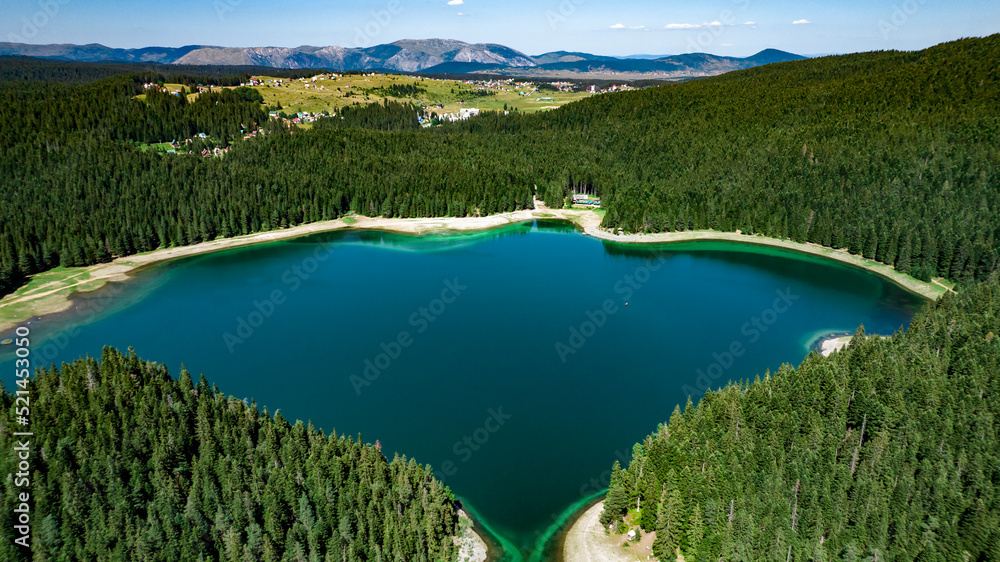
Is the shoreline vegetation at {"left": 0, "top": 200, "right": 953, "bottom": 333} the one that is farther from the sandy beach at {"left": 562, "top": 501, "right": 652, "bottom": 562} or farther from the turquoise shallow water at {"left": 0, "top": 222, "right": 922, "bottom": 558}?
the sandy beach at {"left": 562, "top": 501, "right": 652, "bottom": 562}

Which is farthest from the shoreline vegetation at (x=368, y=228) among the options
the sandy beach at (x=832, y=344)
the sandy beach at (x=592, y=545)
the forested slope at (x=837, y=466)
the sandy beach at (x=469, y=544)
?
the sandy beach at (x=592, y=545)

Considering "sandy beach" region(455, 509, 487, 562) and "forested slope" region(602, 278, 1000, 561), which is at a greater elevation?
"forested slope" region(602, 278, 1000, 561)

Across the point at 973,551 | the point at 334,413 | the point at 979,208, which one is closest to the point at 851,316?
the point at 979,208

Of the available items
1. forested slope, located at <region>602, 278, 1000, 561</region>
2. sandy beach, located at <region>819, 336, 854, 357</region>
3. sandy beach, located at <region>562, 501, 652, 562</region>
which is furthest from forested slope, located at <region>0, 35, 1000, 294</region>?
sandy beach, located at <region>562, 501, 652, 562</region>

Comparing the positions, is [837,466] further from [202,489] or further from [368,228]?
[368,228]

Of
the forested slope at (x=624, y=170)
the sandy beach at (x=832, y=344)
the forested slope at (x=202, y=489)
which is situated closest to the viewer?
the forested slope at (x=202, y=489)

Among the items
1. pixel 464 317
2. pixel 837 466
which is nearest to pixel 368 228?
pixel 464 317

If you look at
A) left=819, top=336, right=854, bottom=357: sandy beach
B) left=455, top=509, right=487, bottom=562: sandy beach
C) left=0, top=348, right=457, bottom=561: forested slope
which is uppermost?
left=0, top=348, right=457, bottom=561: forested slope

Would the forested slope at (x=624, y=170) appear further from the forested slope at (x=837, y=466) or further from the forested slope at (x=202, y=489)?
the forested slope at (x=202, y=489)
